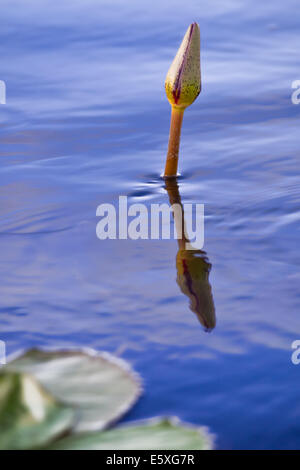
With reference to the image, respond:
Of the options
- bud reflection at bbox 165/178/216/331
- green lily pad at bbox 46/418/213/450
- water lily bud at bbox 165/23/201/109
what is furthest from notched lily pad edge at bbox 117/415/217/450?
water lily bud at bbox 165/23/201/109

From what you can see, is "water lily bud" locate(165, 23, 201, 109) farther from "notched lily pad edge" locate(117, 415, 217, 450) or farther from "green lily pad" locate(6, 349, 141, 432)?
"notched lily pad edge" locate(117, 415, 217, 450)

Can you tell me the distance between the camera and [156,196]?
1634 millimetres

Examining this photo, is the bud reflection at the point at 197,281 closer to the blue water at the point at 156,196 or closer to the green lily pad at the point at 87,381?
the blue water at the point at 156,196

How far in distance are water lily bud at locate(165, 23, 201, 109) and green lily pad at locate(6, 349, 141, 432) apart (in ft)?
2.19

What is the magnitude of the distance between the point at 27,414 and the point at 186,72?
847 millimetres

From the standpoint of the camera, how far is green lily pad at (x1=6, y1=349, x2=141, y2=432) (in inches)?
33.0

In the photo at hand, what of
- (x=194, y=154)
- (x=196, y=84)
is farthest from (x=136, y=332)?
(x=194, y=154)

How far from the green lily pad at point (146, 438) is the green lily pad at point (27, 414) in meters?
0.02

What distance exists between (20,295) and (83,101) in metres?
1.29

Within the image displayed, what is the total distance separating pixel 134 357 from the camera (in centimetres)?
99

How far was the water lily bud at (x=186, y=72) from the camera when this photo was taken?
135cm

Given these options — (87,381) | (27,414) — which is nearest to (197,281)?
(87,381)

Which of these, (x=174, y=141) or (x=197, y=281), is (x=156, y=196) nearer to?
(x=174, y=141)
